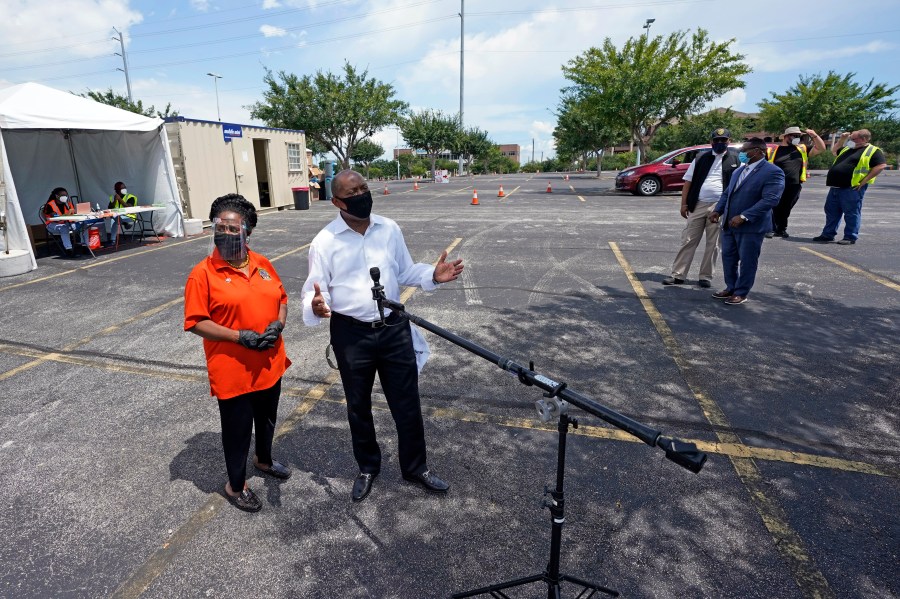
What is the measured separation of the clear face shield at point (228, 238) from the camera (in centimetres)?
249

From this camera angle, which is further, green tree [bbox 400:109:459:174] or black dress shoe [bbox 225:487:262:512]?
green tree [bbox 400:109:459:174]

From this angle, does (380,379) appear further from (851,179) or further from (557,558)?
(851,179)

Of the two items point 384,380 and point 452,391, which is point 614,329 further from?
point 384,380

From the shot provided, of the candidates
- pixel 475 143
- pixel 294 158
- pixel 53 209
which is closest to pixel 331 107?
pixel 294 158

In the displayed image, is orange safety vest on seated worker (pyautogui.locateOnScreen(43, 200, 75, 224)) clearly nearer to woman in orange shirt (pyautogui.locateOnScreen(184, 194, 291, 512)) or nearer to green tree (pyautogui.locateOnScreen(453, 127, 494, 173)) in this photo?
woman in orange shirt (pyautogui.locateOnScreen(184, 194, 291, 512))

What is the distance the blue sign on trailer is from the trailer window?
11.0 feet

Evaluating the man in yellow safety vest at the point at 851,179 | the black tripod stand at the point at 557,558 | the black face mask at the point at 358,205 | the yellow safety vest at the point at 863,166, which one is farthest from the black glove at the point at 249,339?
the yellow safety vest at the point at 863,166

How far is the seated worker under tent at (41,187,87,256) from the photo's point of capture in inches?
376

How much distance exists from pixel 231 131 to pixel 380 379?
15.6m

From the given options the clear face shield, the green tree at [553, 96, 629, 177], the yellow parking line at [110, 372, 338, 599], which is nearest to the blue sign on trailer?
the clear face shield

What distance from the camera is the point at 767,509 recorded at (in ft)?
8.70

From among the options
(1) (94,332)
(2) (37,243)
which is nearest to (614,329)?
(1) (94,332)

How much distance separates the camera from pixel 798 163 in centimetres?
950

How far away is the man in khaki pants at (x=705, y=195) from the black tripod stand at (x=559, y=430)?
5.61 m
